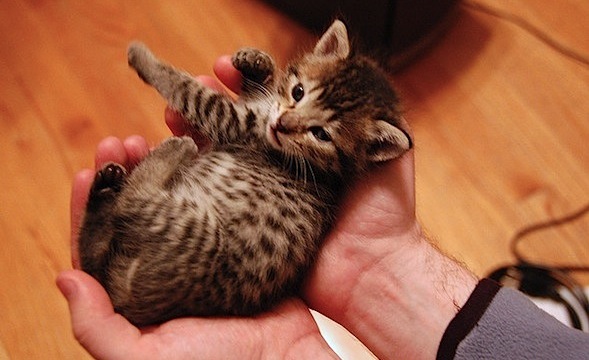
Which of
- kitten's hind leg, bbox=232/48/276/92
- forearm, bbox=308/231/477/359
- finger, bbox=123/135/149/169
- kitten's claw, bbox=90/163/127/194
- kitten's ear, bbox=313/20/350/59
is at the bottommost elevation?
forearm, bbox=308/231/477/359

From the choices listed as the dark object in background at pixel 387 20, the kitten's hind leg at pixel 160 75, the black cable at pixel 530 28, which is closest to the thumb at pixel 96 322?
the kitten's hind leg at pixel 160 75

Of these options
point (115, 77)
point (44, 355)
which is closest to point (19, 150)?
point (115, 77)

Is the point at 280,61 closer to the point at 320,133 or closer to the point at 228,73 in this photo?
the point at 228,73

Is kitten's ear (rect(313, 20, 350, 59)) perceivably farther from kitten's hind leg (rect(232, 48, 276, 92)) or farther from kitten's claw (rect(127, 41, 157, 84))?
kitten's claw (rect(127, 41, 157, 84))

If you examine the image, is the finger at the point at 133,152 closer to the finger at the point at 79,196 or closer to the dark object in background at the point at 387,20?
the finger at the point at 79,196

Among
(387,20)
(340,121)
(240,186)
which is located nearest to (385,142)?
(340,121)

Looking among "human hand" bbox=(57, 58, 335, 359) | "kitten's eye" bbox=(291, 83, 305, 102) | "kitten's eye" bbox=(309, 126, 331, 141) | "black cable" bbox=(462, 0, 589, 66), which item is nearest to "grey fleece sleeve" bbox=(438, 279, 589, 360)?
"human hand" bbox=(57, 58, 335, 359)

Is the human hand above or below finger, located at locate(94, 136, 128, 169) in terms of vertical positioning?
below
